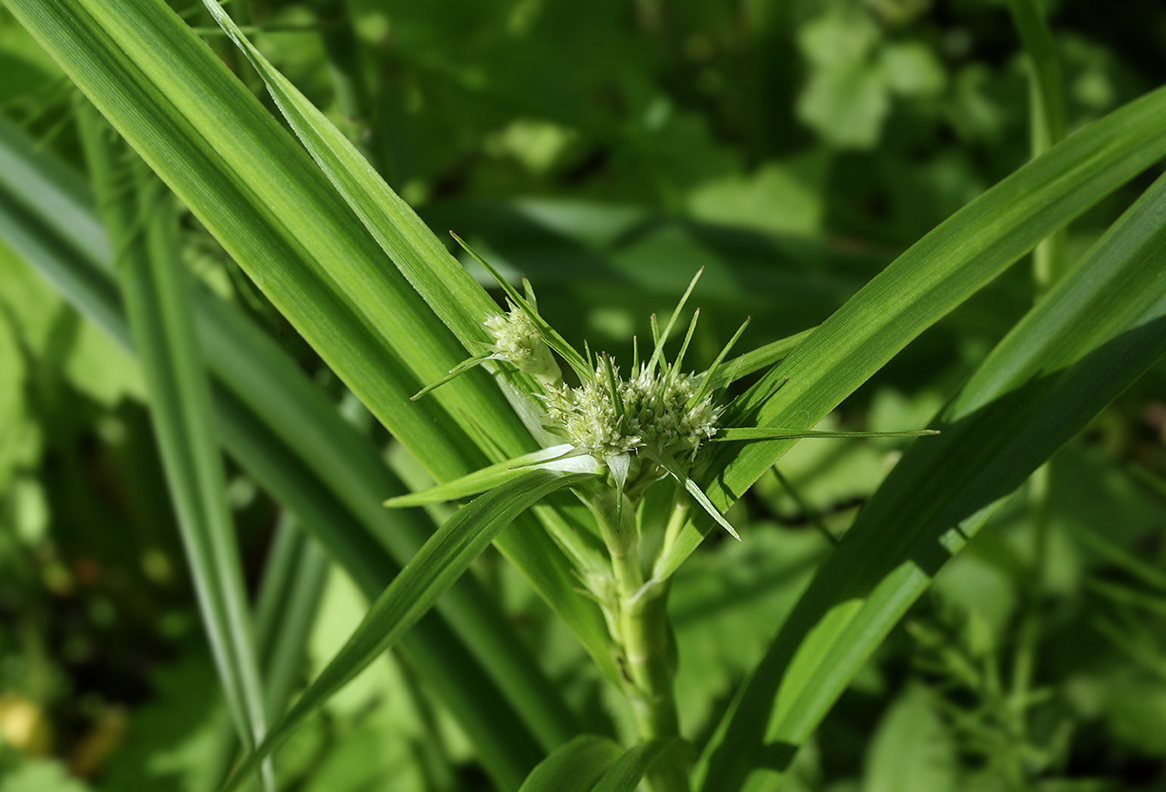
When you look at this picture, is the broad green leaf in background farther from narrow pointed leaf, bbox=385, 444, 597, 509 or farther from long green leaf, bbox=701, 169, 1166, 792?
narrow pointed leaf, bbox=385, 444, 597, 509

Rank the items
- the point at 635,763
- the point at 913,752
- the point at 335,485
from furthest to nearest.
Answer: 1. the point at 913,752
2. the point at 335,485
3. the point at 635,763

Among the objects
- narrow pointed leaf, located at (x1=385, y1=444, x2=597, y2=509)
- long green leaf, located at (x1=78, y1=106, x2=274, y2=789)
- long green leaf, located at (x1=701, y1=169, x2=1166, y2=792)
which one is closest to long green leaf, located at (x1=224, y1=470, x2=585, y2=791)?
narrow pointed leaf, located at (x1=385, y1=444, x2=597, y2=509)

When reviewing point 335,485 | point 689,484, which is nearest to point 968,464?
point 689,484

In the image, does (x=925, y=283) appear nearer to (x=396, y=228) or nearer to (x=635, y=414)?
(x=635, y=414)

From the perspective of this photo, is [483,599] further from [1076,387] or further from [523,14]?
[523,14]

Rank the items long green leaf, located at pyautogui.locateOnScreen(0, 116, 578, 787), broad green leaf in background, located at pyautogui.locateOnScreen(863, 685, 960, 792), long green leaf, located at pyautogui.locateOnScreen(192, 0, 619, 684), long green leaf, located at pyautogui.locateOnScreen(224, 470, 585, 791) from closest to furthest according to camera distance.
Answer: long green leaf, located at pyautogui.locateOnScreen(224, 470, 585, 791), long green leaf, located at pyautogui.locateOnScreen(192, 0, 619, 684), long green leaf, located at pyautogui.locateOnScreen(0, 116, 578, 787), broad green leaf in background, located at pyautogui.locateOnScreen(863, 685, 960, 792)

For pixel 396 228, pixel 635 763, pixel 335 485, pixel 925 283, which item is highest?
pixel 335 485
